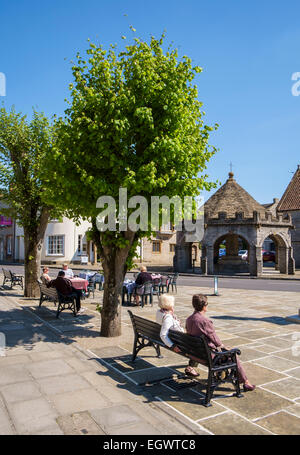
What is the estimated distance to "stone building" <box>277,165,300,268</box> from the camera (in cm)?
4169

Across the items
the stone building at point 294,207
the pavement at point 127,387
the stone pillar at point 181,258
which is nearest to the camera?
the pavement at point 127,387

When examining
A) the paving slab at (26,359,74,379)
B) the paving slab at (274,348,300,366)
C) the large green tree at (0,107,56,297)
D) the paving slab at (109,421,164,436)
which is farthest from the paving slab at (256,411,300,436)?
the large green tree at (0,107,56,297)

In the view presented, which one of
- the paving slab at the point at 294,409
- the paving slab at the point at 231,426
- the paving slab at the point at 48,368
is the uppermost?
the paving slab at the point at 48,368

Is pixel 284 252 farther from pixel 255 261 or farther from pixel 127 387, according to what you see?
pixel 127 387

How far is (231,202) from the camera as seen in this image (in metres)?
37.1

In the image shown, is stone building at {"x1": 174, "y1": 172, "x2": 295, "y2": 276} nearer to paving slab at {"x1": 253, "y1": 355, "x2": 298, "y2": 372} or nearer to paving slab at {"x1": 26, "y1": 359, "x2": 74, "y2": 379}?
paving slab at {"x1": 253, "y1": 355, "x2": 298, "y2": 372}

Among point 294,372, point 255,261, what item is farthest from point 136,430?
point 255,261

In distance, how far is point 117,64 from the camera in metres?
8.27

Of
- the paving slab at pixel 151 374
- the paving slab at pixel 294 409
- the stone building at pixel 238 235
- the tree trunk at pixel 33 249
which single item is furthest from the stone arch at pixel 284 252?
the paving slab at pixel 294 409

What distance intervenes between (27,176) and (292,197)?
37.5 m

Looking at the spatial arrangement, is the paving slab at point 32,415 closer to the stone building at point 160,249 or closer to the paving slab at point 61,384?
the paving slab at point 61,384

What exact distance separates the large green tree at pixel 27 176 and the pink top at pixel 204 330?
9.95 m

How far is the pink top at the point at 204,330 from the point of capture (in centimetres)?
536
